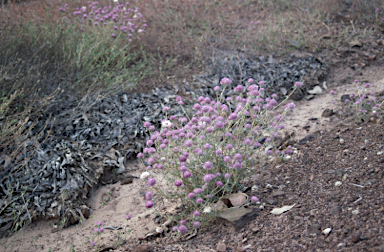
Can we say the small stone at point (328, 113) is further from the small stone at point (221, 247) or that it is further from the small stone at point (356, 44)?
the small stone at point (221, 247)

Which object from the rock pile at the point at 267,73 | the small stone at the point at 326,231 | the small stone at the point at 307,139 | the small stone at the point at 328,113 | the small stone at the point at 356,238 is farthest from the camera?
the rock pile at the point at 267,73

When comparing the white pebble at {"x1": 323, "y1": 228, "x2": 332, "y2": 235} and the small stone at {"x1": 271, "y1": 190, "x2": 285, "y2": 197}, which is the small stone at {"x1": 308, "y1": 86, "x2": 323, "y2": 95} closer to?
the small stone at {"x1": 271, "y1": 190, "x2": 285, "y2": 197}

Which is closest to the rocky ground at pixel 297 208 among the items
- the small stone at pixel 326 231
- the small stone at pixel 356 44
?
the small stone at pixel 326 231

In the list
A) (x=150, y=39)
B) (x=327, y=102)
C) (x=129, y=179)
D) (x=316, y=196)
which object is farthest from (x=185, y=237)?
(x=150, y=39)

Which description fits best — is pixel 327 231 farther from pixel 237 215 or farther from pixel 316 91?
pixel 316 91

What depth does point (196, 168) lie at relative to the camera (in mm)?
2674

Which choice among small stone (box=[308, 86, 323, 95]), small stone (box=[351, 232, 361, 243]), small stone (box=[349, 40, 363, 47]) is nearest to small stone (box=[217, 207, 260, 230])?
small stone (box=[351, 232, 361, 243])

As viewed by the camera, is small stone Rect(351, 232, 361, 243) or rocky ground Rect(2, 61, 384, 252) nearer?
small stone Rect(351, 232, 361, 243)

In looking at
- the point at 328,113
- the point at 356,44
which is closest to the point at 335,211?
the point at 328,113

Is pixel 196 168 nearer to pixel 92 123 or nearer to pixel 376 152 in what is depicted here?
pixel 376 152

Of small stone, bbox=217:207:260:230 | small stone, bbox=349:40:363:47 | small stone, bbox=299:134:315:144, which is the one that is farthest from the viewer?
small stone, bbox=349:40:363:47

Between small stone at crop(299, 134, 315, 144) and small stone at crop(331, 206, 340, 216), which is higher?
small stone at crop(331, 206, 340, 216)

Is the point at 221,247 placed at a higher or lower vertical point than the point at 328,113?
higher

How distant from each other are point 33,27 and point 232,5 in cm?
442
